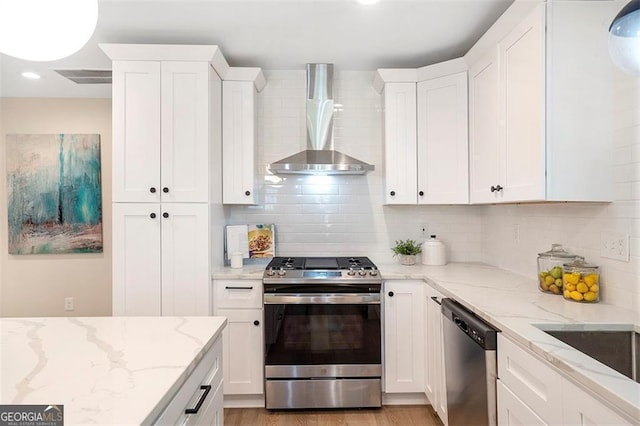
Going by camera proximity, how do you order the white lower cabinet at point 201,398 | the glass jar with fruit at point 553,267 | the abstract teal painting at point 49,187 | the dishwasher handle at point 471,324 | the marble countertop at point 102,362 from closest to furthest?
the marble countertop at point 102,362
the white lower cabinet at point 201,398
the dishwasher handle at point 471,324
the glass jar with fruit at point 553,267
the abstract teal painting at point 49,187

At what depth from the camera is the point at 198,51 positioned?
2.25m

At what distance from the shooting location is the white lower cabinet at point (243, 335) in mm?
2322

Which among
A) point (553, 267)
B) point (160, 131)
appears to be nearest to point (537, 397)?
point (553, 267)

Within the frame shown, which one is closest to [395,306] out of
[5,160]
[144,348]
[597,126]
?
[597,126]

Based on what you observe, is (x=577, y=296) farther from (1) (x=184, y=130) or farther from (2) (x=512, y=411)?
(1) (x=184, y=130)

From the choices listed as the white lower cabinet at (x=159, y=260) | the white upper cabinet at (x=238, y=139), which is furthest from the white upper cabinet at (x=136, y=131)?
the white upper cabinet at (x=238, y=139)

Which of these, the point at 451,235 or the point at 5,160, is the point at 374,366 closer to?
the point at 451,235

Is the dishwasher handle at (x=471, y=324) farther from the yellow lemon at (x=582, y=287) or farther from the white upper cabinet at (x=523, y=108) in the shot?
the white upper cabinet at (x=523, y=108)

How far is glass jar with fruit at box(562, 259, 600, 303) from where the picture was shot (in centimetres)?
156

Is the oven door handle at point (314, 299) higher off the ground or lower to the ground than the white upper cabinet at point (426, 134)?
lower

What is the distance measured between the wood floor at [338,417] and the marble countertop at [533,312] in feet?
3.07

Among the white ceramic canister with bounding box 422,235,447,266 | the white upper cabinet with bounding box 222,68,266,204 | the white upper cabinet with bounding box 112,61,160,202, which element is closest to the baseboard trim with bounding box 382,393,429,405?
the white ceramic canister with bounding box 422,235,447,266

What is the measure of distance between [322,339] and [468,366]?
985 millimetres

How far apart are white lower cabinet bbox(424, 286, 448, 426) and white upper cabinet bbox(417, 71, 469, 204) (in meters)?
0.77
